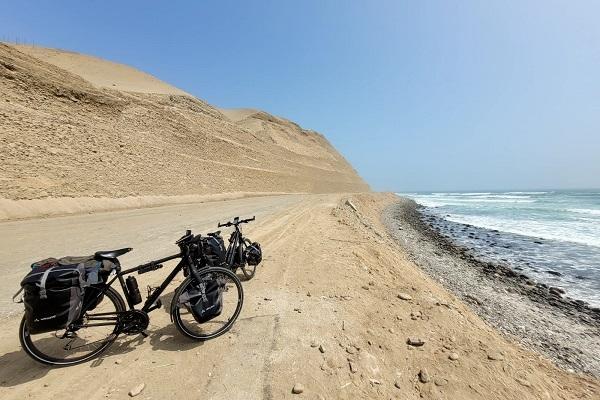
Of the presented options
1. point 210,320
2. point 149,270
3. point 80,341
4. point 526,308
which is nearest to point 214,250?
point 210,320

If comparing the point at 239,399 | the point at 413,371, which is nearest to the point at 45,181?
the point at 239,399

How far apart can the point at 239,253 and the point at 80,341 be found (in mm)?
3046

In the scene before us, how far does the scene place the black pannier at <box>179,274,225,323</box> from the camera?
3969 millimetres

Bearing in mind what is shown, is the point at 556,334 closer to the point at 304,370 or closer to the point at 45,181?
the point at 304,370

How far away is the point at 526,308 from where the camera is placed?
789cm

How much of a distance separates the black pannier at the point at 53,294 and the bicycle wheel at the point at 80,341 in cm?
21

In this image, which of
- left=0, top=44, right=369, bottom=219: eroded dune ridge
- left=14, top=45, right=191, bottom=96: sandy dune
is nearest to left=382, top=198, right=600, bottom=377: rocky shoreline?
left=0, top=44, right=369, bottom=219: eroded dune ridge

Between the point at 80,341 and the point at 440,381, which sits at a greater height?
the point at 80,341

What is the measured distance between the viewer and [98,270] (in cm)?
348

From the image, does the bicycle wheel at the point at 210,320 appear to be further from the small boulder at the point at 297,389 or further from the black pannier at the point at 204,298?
the small boulder at the point at 297,389

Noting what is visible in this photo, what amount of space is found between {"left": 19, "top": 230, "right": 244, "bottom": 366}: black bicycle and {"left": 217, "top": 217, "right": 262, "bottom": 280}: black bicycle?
5.01 feet

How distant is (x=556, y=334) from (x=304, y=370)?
6238mm

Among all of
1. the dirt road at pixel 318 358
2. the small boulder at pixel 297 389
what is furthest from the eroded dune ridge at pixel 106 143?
the small boulder at pixel 297 389

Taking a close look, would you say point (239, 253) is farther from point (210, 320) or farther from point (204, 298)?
point (204, 298)
